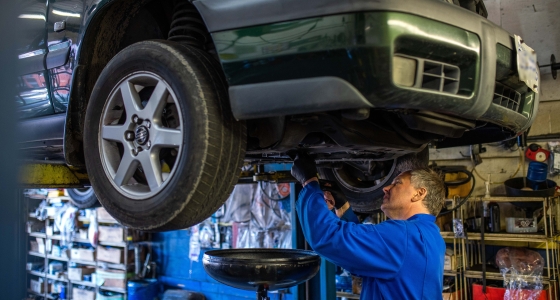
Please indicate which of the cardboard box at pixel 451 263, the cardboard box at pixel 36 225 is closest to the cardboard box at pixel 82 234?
the cardboard box at pixel 36 225

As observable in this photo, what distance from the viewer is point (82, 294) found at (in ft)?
29.7

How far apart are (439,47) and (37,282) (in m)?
11.2

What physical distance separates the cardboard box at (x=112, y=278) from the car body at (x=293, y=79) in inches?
257

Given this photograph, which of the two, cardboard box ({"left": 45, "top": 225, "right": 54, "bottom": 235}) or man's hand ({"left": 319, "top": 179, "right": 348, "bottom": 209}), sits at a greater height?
man's hand ({"left": 319, "top": 179, "right": 348, "bottom": 209})

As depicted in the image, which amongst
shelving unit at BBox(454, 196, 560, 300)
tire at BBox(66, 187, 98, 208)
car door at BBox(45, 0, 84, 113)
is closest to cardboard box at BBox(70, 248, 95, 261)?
tire at BBox(66, 187, 98, 208)

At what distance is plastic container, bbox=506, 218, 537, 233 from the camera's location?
5008 mm

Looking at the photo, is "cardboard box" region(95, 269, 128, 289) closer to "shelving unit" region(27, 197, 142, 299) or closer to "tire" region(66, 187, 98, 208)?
"shelving unit" region(27, 197, 142, 299)

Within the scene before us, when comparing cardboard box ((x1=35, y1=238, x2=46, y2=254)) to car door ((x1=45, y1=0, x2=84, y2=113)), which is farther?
cardboard box ((x1=35, y1=238, x2=46, y2=254))

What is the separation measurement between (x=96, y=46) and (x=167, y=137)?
0.88 meters

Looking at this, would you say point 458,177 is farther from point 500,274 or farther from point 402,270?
point 402,270

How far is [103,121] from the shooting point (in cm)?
197

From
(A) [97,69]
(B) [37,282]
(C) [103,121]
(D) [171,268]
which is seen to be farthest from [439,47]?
(B) [37,282]

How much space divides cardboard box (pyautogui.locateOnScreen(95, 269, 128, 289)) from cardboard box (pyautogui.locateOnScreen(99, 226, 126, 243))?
21.9 inches

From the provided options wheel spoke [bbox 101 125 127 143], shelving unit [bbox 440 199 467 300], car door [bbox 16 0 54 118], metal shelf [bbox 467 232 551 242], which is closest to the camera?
wheel spoke [bbox 101 125 127 143]
